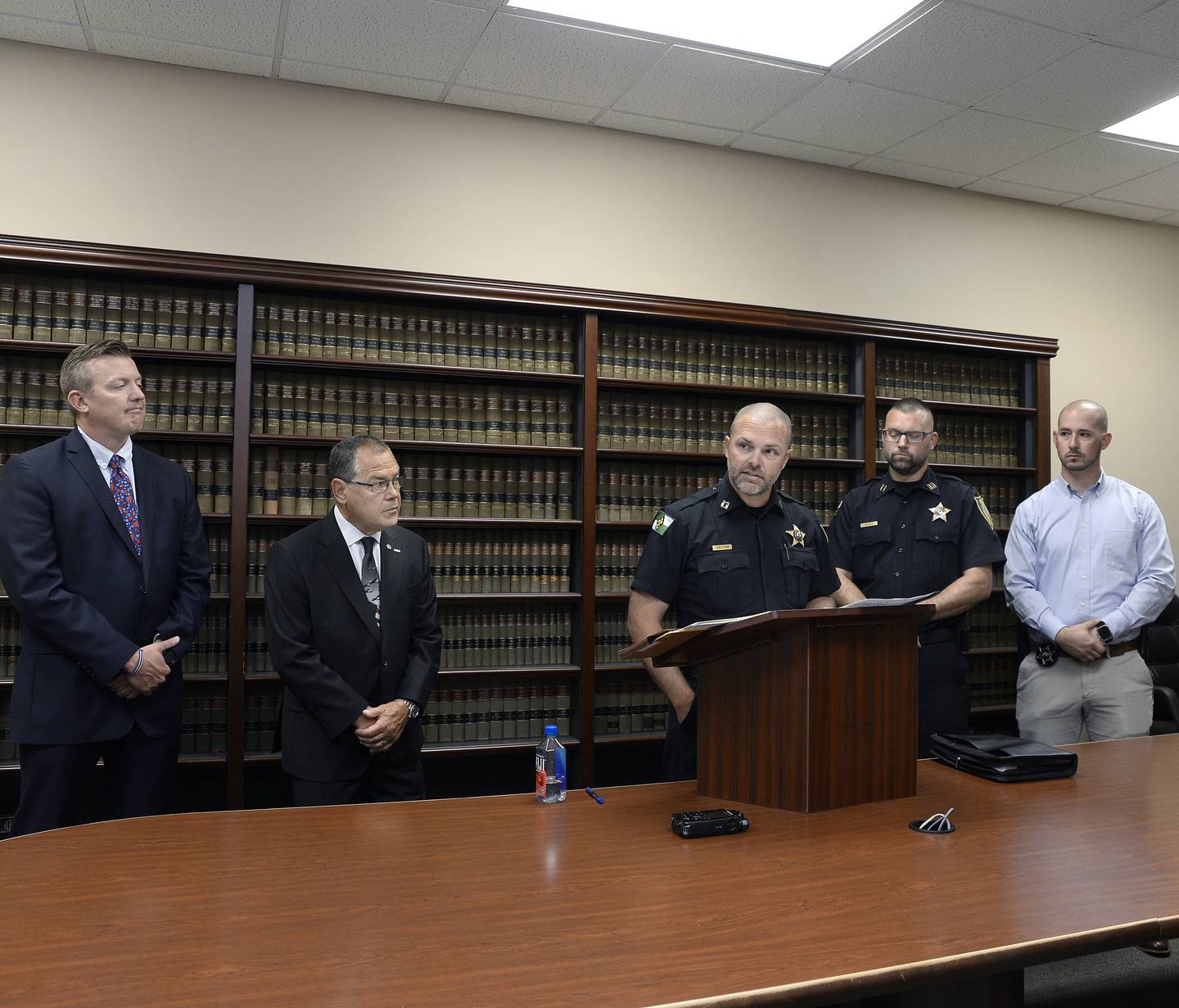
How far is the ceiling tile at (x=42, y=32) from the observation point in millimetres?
→ 3445

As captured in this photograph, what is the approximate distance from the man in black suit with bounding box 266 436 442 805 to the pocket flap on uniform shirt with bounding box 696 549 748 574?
2.85ft

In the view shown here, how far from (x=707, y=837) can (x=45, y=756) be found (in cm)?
203

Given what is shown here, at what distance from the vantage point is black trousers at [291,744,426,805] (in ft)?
8.32

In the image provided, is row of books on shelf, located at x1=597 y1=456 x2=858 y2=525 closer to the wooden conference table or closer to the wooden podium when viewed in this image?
the wooden podium

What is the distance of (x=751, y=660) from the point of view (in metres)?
1.92

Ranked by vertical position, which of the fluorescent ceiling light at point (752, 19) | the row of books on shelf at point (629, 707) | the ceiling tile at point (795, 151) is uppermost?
the ceiling tile at point (795, 151)

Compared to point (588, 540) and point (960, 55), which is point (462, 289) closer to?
point (588, 540)

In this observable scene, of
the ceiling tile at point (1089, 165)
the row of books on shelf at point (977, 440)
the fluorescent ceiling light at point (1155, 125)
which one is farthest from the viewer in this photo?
the row of books on shelf at point (977, 440)

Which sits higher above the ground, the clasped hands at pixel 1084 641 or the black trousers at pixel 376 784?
the clasped hands at pixel 1084 641

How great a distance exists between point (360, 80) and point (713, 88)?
1.49 metres

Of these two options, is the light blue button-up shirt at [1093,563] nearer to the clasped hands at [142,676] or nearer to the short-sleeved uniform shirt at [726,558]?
the short-sleeved uniform shirt at [726,558]

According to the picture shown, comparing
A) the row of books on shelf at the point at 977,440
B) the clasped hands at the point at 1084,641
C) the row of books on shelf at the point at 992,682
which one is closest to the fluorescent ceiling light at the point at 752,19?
the row of books on shelf at the point at 977,440

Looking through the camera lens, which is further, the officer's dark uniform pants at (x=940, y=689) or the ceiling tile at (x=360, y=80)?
the ceiling tile at (x=360, y=80)

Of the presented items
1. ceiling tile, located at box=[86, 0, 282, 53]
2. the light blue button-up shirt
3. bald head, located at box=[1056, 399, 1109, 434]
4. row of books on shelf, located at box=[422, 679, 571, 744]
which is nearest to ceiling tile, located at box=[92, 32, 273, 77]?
ceiling tile, located at box=[86, 0, 282, 53]
